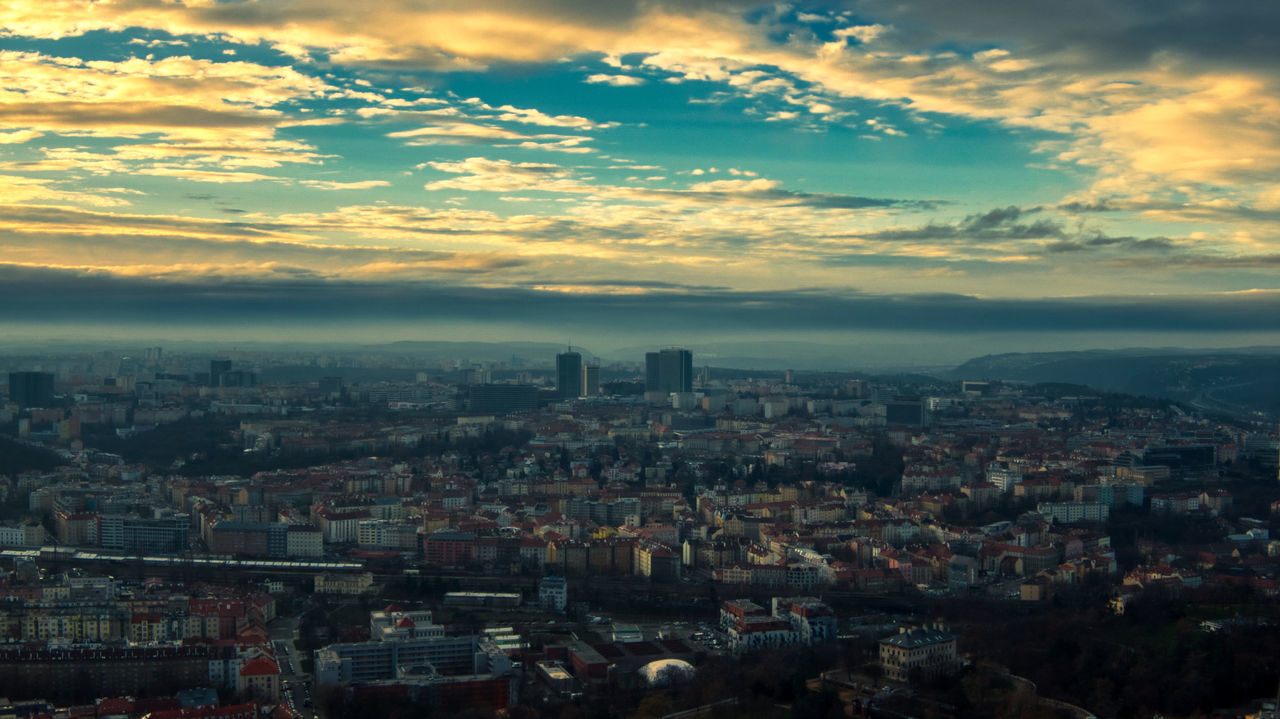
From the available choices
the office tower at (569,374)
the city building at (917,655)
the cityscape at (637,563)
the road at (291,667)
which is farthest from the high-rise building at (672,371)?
the city building at (917,655)

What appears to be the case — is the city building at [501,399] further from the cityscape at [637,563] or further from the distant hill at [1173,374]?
the distant hill at [1173,374]

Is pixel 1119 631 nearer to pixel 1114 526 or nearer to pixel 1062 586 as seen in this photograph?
pixel 1062 586

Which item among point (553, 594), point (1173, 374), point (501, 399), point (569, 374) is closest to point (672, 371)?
point (569, 374)

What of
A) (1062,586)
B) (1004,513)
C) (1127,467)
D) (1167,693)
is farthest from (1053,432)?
(1167,693)

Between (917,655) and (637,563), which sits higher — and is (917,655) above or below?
above

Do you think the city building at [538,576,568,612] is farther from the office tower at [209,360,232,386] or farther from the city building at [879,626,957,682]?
the office tower at [209,360,232,386]

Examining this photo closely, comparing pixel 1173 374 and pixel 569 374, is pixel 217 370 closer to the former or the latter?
pixel 569 374

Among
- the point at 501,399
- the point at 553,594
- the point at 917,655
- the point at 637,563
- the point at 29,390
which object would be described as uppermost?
the point at 29,390
